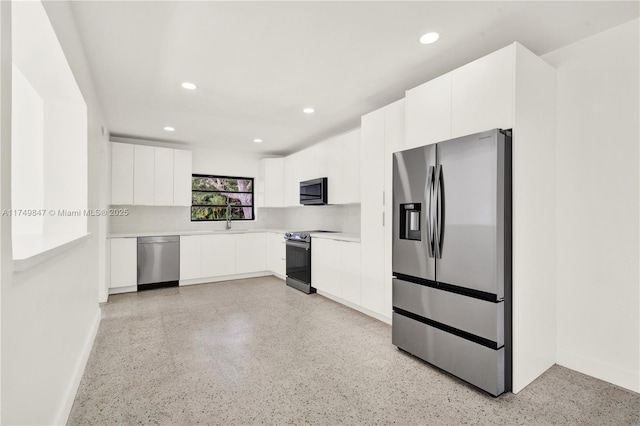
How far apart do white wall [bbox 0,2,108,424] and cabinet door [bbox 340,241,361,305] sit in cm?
263

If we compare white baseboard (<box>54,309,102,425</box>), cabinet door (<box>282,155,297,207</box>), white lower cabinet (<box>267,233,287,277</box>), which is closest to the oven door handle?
white lower cabinet (<box>267,233,287,277</box>)

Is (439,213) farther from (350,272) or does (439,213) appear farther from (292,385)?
(350,272)

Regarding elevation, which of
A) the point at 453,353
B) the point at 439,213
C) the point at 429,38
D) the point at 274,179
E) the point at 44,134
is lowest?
the point at 453,353

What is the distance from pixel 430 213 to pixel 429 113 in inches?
34.0

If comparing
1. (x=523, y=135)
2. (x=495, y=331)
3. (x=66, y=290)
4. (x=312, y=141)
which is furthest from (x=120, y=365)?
(x=312, y=141)

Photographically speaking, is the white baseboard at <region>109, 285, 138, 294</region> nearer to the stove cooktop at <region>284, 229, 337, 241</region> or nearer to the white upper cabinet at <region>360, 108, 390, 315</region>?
the stove cooktop at <region>284, 229, 337, 241</region>

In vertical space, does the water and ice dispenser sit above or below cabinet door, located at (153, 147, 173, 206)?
below

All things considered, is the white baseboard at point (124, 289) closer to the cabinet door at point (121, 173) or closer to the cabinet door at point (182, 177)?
the cabinet door at point (121, 173)

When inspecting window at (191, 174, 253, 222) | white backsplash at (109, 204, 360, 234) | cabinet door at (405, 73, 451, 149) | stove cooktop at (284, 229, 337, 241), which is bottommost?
stove cooktop at (284, 229, 337, 241)

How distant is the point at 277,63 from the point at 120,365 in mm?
2801

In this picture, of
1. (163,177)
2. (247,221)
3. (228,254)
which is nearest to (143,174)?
(163,177)

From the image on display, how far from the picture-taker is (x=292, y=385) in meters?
2.19

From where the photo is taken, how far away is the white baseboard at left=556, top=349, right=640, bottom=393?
2.14m

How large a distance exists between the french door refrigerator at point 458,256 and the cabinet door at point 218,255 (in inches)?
142
